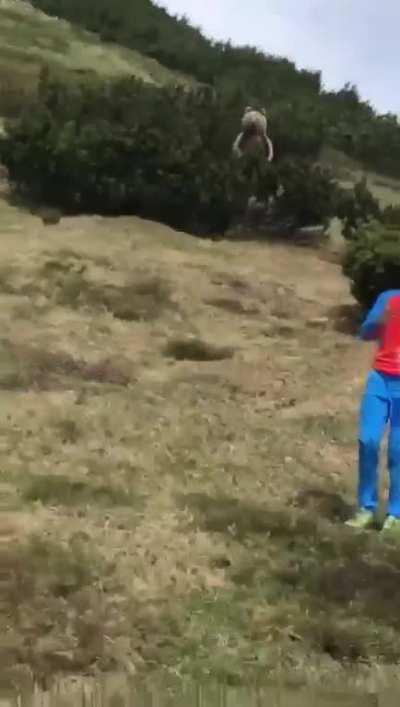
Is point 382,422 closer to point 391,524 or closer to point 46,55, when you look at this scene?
point 391,524

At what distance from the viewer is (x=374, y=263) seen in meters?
12.7

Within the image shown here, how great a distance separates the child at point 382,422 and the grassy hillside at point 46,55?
14605 millimetres

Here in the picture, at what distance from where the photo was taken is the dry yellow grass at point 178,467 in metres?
5.43

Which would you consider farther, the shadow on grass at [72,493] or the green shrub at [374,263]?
the green shrub at [374,263]

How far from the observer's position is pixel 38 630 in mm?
5238

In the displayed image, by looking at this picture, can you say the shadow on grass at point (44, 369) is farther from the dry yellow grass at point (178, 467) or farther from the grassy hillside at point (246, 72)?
the grassy hillside at point (246, 72)

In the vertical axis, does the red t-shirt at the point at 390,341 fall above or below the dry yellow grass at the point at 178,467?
above

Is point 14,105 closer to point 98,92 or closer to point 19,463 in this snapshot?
point 98,92

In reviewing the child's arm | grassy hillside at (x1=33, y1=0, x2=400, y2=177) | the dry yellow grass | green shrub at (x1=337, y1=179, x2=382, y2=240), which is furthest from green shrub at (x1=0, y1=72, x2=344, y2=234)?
the child's arm

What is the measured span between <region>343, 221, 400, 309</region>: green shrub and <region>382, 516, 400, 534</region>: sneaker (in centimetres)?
597

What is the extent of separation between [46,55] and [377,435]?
2101 cm

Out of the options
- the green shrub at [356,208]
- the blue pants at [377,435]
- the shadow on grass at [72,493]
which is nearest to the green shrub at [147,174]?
the green shrub at [356,208]

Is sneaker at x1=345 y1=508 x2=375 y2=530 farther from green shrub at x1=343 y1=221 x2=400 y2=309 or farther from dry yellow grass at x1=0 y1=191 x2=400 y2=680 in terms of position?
green shrub at x1=343 y1=221 x2=400 y2=309

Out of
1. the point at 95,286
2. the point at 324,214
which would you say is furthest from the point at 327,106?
the point at 95,286
